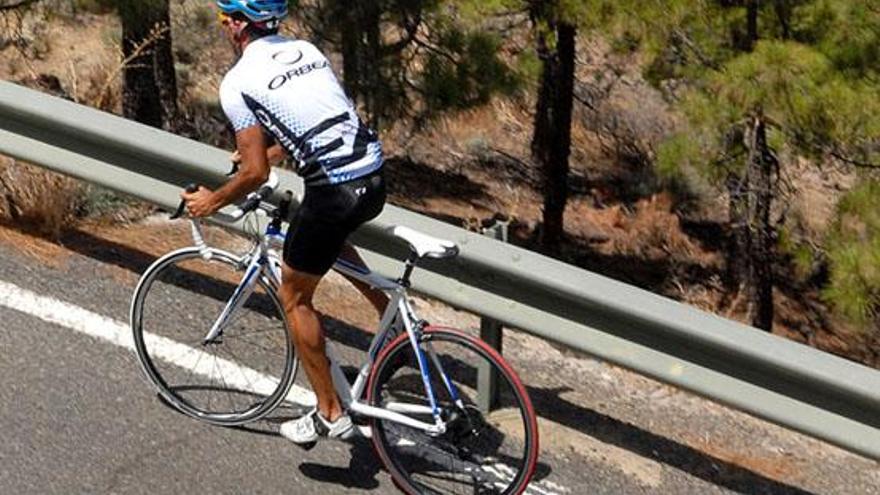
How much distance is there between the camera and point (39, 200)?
7023mm

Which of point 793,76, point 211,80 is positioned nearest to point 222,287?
point 793,76

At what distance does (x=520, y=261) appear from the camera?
18.4 feet

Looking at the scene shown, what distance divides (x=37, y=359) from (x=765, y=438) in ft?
10.0

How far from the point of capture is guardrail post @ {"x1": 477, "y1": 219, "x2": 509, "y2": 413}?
18.4 feet

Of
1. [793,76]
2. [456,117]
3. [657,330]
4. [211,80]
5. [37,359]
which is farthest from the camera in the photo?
[211,80]

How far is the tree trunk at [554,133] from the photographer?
15.4 m

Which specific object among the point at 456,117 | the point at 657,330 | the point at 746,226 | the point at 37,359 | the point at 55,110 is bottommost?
the point at 746,226

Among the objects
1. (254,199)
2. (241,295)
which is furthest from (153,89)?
(254,199)

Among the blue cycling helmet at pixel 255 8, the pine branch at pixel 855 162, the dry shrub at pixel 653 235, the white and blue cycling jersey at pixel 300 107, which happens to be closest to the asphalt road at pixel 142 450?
the white and blue cycling jersey at pixel 300 107

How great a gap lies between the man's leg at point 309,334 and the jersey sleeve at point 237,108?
0.56 metres

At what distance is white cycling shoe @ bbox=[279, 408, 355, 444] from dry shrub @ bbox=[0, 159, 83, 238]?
216cm

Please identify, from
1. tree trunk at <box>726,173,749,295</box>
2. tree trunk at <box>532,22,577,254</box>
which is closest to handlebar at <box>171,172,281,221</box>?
tree trunk at <box>726,173,749,295</box>

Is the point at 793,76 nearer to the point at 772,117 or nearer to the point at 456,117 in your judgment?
the point at 772,117

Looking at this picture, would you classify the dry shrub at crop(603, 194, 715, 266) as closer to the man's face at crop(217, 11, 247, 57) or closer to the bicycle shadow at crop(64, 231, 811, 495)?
the bicycle shadow at crop(64, 231, 811, 495)
